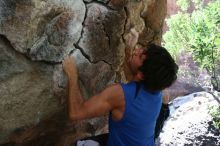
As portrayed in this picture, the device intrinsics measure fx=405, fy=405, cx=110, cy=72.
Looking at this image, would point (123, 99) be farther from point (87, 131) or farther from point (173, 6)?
point (173, 6)

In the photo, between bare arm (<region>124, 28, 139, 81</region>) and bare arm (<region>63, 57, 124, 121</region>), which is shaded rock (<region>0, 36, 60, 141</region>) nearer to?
bare arm (<region>63, 57, 124, 121</region>)

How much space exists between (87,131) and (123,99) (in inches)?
25.0

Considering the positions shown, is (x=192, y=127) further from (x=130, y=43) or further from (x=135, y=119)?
(x=135, y=119)

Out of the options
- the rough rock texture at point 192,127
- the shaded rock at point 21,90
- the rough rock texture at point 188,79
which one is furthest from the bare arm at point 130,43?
the rough rock texture at point 188,79

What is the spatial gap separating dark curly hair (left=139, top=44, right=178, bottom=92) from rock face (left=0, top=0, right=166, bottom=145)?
37cm

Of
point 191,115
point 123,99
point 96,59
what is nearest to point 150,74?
point 123,99

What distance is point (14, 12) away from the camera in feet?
5.67

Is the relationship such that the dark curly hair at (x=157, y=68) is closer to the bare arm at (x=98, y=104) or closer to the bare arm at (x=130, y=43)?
the bare arm at (x=98, y=104)

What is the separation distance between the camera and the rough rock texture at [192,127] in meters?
3.59

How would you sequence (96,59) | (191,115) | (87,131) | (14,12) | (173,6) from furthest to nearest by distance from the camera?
(173,6)
(191,115)
(87,131)
(96,59)
(14,12)

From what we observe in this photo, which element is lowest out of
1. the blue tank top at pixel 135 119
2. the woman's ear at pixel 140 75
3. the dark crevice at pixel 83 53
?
the blue tank top at pixel 135 119

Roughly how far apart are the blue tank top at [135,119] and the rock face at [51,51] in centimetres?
33

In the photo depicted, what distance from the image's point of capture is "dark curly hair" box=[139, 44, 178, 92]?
1802 millimetres

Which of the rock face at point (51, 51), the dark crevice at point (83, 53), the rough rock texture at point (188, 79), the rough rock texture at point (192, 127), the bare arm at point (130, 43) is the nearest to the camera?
the rock face at point (51, 51)
